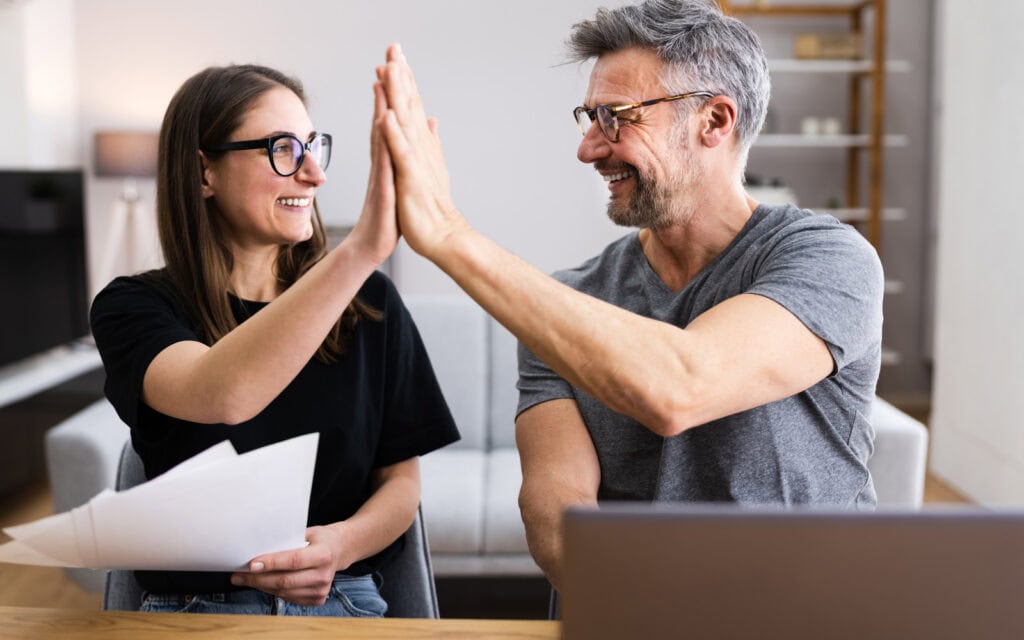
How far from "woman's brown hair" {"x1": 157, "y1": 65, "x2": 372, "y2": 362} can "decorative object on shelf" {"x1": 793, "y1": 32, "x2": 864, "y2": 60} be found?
4.29m

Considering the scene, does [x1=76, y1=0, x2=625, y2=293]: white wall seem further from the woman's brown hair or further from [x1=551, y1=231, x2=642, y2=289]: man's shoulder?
the woman's brown hair

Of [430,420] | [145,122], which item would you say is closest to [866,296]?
[430,420]

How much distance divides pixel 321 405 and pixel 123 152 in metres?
4.08

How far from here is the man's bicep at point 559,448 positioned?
136 centimetres

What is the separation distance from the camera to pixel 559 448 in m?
1.39

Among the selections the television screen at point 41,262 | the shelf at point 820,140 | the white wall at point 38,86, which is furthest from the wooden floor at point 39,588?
the shelf at point 820,140

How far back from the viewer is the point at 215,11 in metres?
4.89

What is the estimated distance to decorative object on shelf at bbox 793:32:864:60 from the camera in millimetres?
5137

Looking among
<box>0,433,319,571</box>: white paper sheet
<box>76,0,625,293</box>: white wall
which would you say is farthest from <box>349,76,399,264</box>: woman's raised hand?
<box>76,0,625,293</box>: white wall

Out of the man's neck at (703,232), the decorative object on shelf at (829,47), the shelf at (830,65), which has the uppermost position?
the decorative object on shelf at (829,47)

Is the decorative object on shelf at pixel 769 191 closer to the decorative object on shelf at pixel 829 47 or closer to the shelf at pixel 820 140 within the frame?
the shelf at pixel 820 140

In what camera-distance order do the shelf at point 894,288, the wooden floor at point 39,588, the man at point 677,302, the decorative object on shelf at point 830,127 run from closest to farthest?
the man at point 677,302 < the wooden floor at point 39,588 < the decorative object on shelf at point 830,127 < the shelf at point 894,288

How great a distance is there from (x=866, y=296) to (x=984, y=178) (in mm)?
2824

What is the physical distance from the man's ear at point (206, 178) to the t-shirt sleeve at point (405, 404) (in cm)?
28
